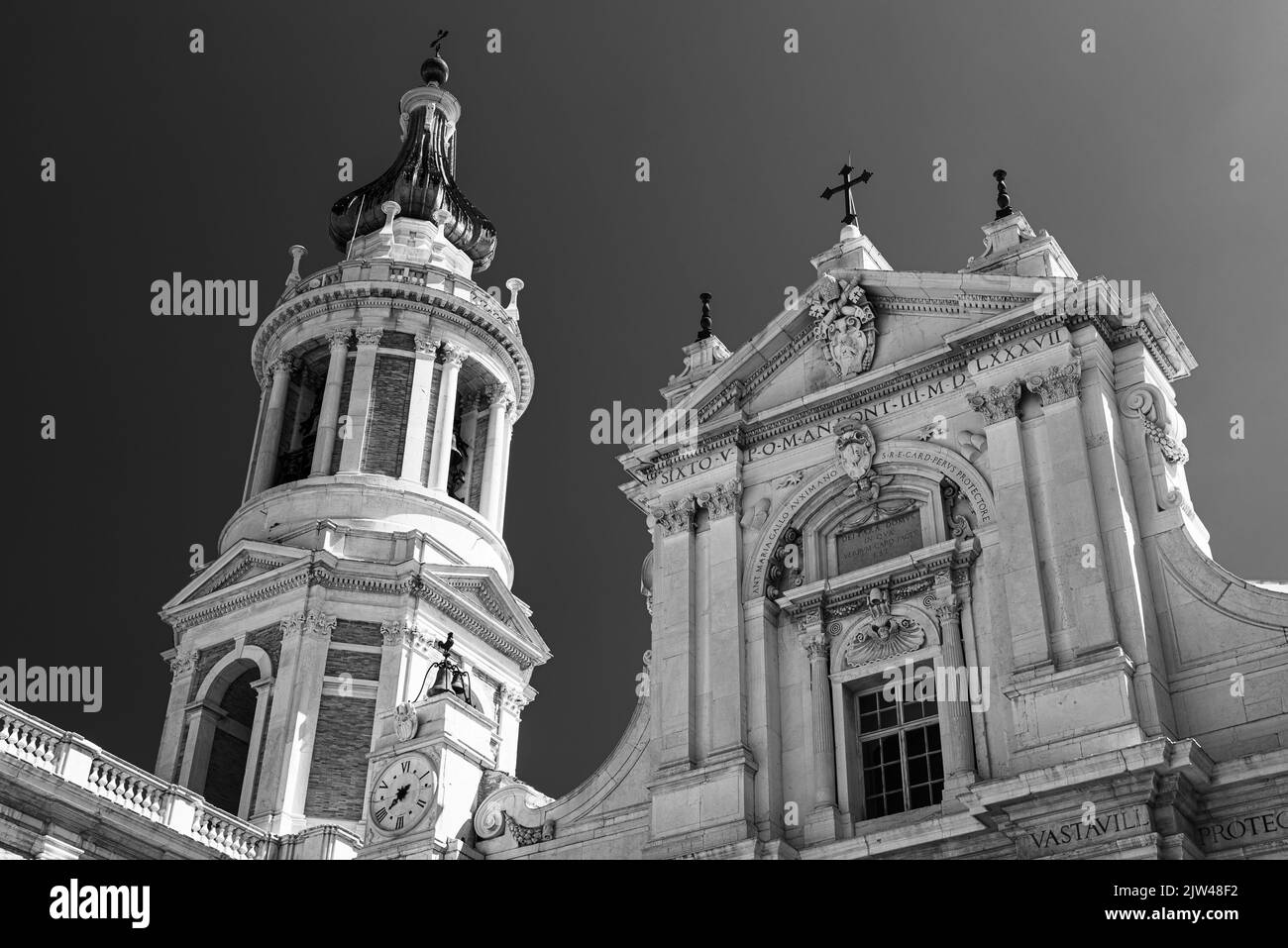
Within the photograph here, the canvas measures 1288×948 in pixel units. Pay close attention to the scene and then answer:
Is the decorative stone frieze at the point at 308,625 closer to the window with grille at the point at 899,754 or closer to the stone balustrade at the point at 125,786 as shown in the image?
the stone balustrade at the point at 125,786

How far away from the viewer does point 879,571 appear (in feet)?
81.9

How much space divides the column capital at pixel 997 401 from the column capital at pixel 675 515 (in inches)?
214

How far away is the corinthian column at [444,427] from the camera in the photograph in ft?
159

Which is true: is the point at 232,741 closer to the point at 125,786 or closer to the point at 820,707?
the point at 125,786

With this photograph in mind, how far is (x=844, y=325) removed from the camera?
2786cm

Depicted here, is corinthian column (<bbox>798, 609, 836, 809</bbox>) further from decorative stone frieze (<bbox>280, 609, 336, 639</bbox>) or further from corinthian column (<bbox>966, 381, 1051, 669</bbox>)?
decorative stone frieze (<bbox>280, 609, 336, 639</bbox>)

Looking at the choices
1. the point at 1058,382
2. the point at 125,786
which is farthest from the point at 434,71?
the point at 1058,382

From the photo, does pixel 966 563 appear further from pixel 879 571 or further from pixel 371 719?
pixel 371 719

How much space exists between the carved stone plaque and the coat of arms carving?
9.68ft
